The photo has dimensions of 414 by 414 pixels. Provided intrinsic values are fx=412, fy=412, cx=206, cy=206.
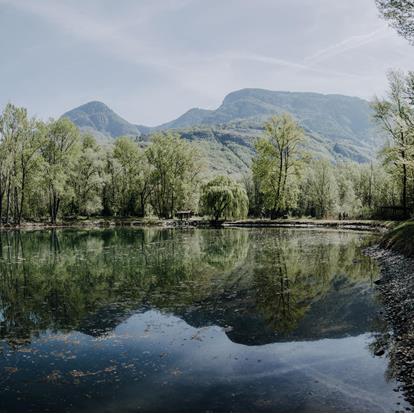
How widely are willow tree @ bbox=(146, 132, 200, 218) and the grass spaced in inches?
2528

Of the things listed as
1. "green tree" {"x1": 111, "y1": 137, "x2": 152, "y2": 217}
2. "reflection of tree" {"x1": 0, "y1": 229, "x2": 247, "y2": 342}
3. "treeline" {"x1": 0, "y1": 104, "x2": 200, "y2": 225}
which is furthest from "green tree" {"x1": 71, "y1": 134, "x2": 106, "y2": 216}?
"reflection of tree" {"x1": 0, "y1": 229, "x2": 247, "y2": 342}

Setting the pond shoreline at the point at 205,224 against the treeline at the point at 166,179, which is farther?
the treeline at the point at 166,179

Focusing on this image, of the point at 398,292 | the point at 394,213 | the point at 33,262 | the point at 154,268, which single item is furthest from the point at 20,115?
the point at 398,292

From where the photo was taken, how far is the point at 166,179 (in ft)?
326

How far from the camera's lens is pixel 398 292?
20.0m

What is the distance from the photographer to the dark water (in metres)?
10.1

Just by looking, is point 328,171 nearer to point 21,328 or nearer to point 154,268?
point 154,268

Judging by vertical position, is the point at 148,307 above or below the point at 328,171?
below

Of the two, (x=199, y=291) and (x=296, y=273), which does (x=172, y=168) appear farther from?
(x=199, y=291)

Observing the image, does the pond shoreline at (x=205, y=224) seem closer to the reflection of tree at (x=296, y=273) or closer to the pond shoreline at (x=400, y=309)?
the reflection of tree at (x=296, y=273)

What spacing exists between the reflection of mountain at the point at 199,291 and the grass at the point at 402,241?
8.41 ft

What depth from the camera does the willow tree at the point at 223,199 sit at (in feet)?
255

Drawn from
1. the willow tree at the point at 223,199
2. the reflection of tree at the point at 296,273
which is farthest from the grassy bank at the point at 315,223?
the reflection of tree at the point at 296,273

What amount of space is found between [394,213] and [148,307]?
57633 mm
